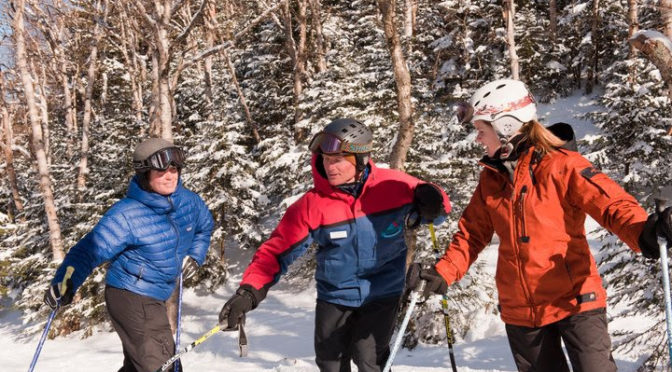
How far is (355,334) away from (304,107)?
12390 mm

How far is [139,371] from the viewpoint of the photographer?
12.8ft

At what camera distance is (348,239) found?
3.22 metres

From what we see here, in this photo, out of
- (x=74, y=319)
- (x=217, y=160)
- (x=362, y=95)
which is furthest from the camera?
(x=217, y=160)

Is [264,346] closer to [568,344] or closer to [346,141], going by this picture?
[346,141]

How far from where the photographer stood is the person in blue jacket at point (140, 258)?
3.87 metres

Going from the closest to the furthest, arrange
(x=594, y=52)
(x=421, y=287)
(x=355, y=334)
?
(x=421, y=287), (x=355, y=334), (x=594, y=52)

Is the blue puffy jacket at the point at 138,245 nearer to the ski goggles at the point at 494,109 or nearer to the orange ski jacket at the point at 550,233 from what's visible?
the ski goggles at the point at 494,109

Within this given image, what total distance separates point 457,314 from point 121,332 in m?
7.09

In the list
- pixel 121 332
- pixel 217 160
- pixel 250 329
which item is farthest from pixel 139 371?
pixel 217 160

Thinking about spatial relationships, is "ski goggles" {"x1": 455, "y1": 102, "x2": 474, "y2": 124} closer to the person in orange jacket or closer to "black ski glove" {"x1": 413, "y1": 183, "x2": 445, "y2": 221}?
the person in orange jacket

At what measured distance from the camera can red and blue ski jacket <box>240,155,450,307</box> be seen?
322cm

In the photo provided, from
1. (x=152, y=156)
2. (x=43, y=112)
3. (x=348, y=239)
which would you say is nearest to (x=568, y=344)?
(x=348, y=239)

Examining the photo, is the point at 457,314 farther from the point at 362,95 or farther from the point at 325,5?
the point at 325,5

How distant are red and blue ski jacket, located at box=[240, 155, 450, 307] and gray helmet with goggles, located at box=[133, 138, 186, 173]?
4.31 feet
